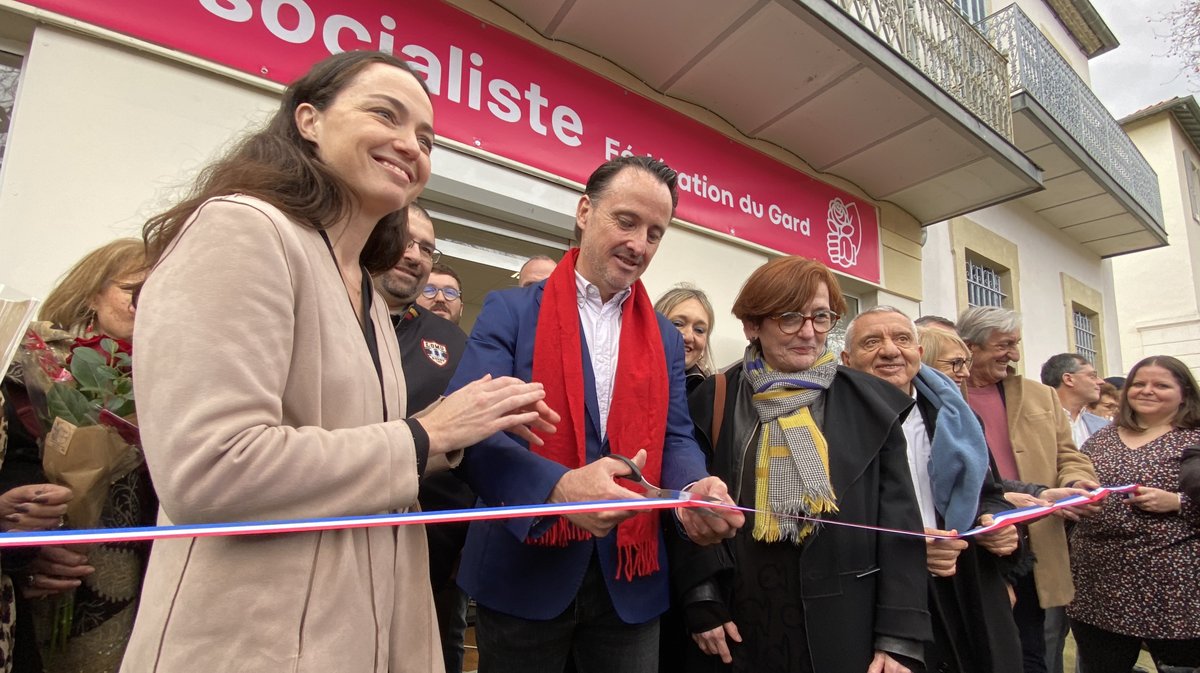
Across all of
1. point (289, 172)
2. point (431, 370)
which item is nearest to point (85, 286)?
point (431, 370)

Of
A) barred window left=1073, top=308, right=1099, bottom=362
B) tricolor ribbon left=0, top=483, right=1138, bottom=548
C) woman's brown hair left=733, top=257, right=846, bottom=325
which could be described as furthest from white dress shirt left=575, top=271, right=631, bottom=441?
barred window left=1073, top=308, right=1099, bottom=362

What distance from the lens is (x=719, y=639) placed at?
1818mm

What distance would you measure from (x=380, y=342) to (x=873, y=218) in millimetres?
6657

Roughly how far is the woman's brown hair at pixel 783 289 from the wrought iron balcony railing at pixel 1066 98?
7063mm

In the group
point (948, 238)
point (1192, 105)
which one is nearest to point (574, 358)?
point (948, 238)

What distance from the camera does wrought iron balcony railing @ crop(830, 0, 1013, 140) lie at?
5.38 m

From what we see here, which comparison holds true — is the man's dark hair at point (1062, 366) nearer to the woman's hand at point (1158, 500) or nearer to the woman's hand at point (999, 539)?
the woman's hand at point (1158, 500)

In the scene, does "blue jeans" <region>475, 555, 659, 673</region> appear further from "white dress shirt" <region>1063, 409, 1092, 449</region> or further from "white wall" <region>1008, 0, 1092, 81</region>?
"white wall" <region>1008, 0, 1092, 81</region>

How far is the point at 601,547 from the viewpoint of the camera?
1.62 m

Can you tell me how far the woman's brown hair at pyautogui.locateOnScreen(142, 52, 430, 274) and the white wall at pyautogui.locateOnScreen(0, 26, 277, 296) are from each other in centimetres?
198

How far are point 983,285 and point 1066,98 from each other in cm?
285

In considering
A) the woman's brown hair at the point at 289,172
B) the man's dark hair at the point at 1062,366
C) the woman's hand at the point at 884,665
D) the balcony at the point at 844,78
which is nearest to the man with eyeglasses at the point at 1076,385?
the man's dark hair at the point at 1062,366

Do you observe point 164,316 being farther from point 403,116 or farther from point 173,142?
point 173,142

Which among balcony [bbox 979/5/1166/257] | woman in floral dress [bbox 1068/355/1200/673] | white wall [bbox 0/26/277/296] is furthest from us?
balcony [bbox 979/5/1166/257]
